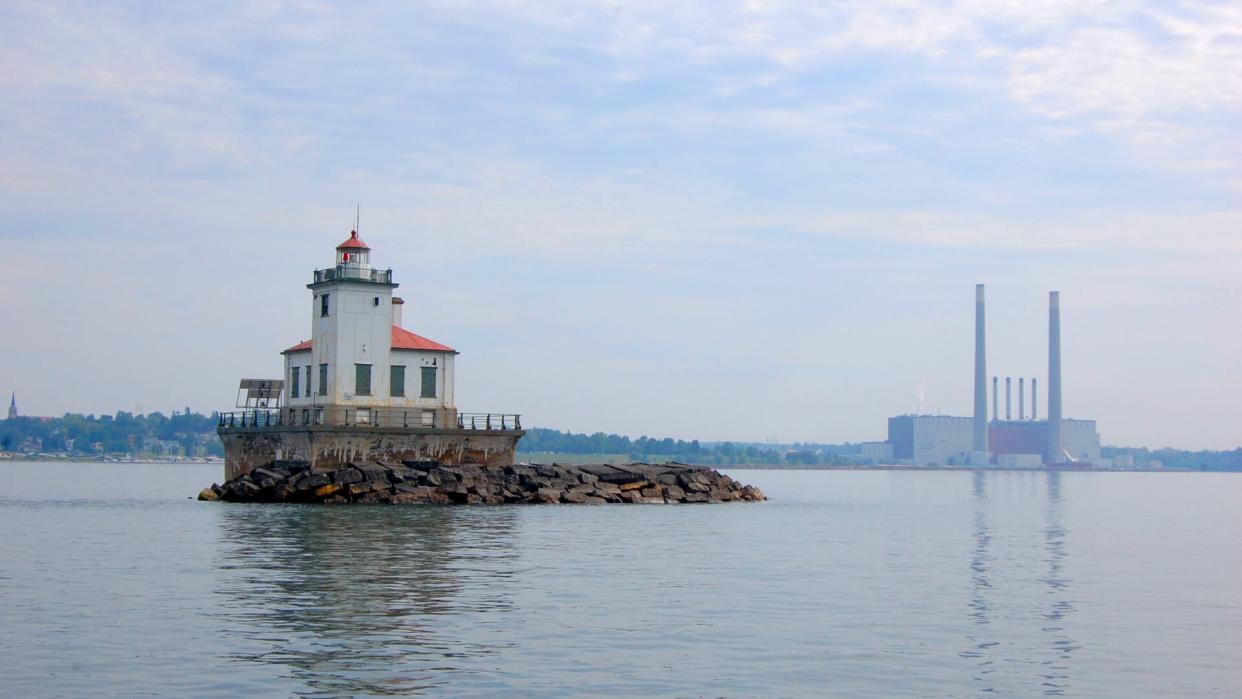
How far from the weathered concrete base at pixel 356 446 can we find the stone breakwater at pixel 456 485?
0.59m

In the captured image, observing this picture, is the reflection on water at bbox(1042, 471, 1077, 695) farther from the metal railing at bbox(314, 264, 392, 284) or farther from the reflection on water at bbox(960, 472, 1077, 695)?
the metal railing at bbox(314, 264, 392, 284)

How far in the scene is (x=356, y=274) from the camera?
203ft

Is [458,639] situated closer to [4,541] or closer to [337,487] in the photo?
[4,541]

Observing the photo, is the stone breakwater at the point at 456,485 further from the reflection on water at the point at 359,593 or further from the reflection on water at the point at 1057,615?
the reflection on water at the point at 1057,615

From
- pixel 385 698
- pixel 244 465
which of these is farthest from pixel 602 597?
pixel 244 465

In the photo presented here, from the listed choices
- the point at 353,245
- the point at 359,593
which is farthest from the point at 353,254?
the point at 359,593

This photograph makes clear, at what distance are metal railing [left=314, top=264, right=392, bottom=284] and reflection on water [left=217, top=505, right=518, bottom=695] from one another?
14450 millimetres

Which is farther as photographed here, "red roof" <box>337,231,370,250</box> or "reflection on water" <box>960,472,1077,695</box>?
"red roof" <box>337,231,370,250</box>

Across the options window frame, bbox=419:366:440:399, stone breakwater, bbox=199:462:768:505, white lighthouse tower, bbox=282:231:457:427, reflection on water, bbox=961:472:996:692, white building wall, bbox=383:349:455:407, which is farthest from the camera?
window frame, bbox=419:366:440:399

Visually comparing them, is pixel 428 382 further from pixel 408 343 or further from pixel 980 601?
pixel 980 601

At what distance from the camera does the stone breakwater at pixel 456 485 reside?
191 ft

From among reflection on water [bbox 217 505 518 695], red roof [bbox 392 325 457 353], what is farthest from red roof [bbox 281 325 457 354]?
reflection on water [bbox 217 505 518 695]

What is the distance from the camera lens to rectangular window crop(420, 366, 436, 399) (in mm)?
63625

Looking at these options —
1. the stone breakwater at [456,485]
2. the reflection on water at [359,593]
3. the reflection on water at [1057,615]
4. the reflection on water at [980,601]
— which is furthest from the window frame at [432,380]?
the reflection on water at [1057,615]
